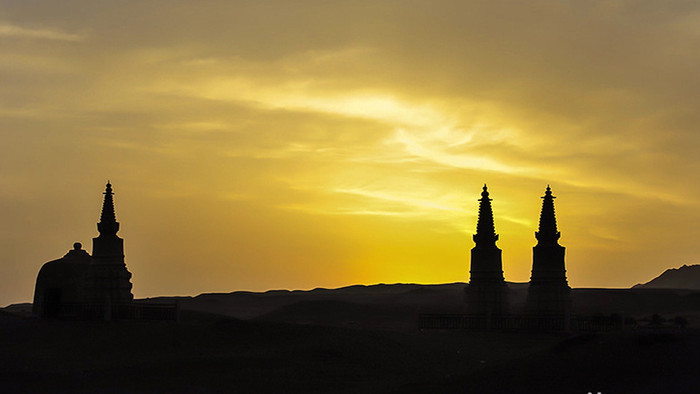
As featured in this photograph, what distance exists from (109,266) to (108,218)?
2790 mm

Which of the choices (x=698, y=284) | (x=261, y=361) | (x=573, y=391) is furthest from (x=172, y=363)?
(x=698, y=284)

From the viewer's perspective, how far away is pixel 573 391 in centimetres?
2569

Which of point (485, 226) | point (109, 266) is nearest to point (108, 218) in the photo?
point (109, 266)

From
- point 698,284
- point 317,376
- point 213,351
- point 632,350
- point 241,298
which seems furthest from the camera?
point 698,284

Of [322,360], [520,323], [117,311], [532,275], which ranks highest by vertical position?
[532,275]

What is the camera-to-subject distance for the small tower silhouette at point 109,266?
51.1m

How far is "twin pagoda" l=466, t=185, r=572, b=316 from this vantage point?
157 ft

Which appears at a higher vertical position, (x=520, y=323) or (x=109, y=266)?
Result: (x=109, y=266)

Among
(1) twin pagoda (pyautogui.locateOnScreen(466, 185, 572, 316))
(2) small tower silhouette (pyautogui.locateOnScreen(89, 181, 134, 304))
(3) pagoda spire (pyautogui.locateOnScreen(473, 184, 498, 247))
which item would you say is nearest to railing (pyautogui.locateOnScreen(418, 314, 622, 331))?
(1) twin pagoda (pyautogui.locateOnScreen(466, 185, 572, 316))

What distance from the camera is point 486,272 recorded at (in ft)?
163

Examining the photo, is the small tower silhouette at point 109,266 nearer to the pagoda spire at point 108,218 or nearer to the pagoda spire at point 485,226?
the pagoda spire at point 108,218

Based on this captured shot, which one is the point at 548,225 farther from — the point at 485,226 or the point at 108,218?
the point at 108,218

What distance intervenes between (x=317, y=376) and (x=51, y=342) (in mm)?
12865

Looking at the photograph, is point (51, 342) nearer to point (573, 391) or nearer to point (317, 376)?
point (317, 376)
